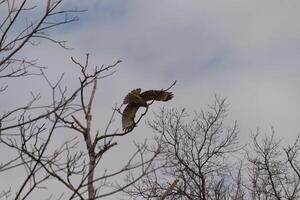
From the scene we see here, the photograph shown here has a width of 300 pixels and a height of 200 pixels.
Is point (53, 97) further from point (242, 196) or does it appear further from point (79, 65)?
point (242, 196)

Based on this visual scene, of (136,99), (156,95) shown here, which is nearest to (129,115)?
(136,99)

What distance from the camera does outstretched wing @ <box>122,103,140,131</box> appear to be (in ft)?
A: 11.6

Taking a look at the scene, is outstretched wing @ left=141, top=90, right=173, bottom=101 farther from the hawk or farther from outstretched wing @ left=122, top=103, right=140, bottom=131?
outstretched wing @ left=122, top=103, right=140, bottom=131

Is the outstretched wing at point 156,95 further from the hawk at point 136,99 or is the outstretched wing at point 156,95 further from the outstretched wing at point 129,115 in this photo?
the outstretched wing at point 129,115

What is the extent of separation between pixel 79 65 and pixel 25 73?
39 cm

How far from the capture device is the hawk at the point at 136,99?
3.52 m

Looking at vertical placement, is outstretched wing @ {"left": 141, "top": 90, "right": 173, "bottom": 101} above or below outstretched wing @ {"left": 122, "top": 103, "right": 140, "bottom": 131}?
above

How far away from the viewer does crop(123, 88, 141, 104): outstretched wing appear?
357 centimetres

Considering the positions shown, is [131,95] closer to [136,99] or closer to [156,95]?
[136,99]

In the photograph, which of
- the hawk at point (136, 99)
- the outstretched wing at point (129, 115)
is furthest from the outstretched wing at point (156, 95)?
the outstretched wing at point (129, 115)

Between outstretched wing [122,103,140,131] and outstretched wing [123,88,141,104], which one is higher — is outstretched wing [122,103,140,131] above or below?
below

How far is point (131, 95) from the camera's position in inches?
142

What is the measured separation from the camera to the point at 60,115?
11.1 feet

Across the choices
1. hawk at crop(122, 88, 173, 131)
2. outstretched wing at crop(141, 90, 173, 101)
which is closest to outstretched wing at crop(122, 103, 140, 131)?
hawk at crop(122, 88, 173, 131)
